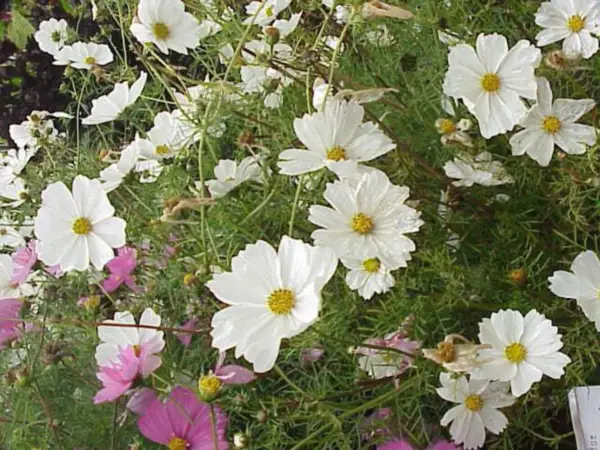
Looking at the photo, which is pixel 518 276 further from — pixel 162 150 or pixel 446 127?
pixel 162 150

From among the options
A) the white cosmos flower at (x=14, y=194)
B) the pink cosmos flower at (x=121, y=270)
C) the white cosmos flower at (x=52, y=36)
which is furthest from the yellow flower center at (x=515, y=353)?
the white cosmos flower at (x=52, y=36)

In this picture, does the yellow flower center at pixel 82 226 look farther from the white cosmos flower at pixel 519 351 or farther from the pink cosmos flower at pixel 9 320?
the white cosmos flower at pixel 519 351

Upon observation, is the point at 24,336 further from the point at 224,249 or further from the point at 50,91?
the point at 50,91

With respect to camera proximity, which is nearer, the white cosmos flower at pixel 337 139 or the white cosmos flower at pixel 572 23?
the white cosmos flower at pixel 337 139

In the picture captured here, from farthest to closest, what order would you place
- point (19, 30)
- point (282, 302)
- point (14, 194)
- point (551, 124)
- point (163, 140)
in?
point (19, 30), point (14, 194), point (163, 140), point (551, 124), point (282, 302)

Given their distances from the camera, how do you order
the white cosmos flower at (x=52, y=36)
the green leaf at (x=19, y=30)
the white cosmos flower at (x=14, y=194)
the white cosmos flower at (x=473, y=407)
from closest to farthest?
the white cosmos flower at (x=473, y=407)
the white cosmos flower at (x=14, y=194)
the white cosmos flower at (x=52, y=36)
the green leaf at (x=19, y=30)

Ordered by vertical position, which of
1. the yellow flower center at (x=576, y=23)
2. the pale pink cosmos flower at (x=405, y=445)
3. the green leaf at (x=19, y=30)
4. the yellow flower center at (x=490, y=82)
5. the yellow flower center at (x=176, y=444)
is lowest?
the pale pink cosmos flower at (x=405, y=445)

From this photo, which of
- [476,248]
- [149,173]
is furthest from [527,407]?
[149,173]

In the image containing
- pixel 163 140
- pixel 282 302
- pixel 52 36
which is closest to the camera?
pixel 282 302

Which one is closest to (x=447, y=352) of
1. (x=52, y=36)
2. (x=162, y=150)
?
(x=162, y=150)
